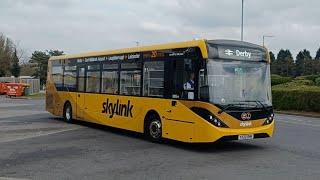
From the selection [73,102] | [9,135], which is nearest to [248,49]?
[9,135]

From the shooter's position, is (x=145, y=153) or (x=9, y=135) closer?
(x=145, y=153)

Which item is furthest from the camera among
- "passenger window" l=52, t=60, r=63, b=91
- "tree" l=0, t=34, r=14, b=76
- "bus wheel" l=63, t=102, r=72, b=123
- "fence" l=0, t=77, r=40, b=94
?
"tree" l=0, t=34, r=14, b=76

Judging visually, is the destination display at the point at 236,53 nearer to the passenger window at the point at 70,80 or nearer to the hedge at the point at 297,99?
the passenger window at the point at 70,80

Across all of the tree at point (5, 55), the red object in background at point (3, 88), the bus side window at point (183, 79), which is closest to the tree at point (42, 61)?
the tree at point (5, 55)

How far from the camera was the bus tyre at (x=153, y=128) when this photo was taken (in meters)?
14.4

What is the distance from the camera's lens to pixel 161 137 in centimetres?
1430

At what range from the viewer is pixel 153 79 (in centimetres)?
→ 1477

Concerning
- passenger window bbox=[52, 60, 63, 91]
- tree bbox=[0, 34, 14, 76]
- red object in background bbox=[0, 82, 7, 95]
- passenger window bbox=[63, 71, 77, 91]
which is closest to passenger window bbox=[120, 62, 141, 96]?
passenger window bbox=[63, 71, 77, 91]

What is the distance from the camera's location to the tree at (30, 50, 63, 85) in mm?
86250

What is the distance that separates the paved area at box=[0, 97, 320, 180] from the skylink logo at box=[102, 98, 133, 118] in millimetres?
702

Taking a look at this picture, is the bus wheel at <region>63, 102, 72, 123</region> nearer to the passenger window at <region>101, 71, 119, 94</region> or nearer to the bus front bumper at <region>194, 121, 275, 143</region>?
the passenger window at <region>101, 71, 119, 94</region>

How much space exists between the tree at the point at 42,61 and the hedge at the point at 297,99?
55.5 m

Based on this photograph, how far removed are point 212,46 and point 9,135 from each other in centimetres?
720

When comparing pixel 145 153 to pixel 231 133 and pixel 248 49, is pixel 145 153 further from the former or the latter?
pixel 248 49
